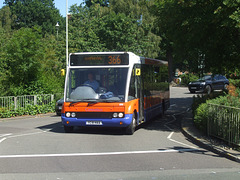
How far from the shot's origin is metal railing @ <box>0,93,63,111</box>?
19938 mm

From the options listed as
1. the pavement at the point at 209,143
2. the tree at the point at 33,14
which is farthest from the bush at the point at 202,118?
the tree at the point at 33,14

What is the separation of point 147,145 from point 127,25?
28855 millimetres

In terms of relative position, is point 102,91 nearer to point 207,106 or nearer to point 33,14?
point 207,106

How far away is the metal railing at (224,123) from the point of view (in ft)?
31.1

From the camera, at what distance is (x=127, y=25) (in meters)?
38.6

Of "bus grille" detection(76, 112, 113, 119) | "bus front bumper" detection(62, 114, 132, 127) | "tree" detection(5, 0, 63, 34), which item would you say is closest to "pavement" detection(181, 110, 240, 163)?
"bus front bumper" detection(62, 114, 132, 127)

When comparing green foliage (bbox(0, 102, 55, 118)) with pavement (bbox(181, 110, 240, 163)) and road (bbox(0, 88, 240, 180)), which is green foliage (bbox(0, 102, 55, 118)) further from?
pavement (bbox(181, 110, 240, 163))

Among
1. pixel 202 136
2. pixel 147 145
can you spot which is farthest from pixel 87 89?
pixel 202 136

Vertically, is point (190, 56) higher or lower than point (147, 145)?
higher

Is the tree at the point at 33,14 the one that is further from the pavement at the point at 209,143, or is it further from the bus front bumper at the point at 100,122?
the pavement at the point at 209,143

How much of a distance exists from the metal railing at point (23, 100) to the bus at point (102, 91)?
7.63 meters

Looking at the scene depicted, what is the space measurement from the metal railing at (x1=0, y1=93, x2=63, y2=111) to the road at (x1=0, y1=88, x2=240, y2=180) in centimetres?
646

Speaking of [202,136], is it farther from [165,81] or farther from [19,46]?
[19,46]

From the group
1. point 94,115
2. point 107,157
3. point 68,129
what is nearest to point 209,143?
point 107,157
